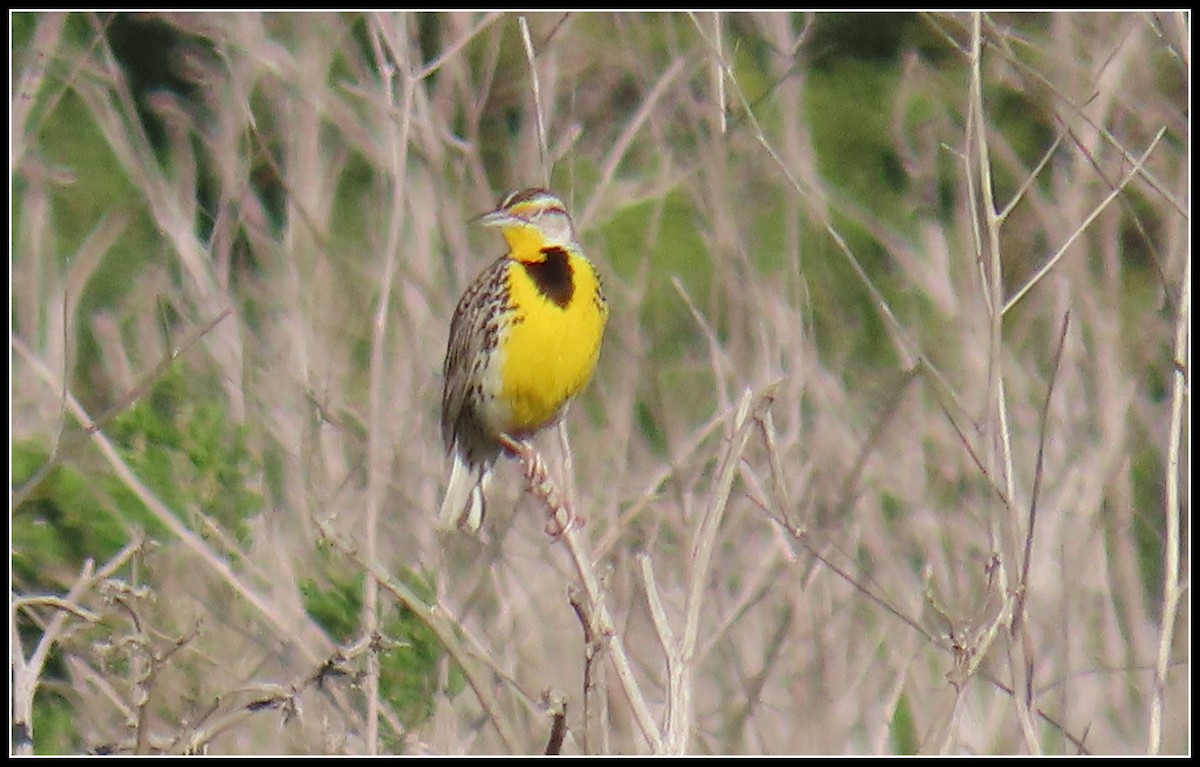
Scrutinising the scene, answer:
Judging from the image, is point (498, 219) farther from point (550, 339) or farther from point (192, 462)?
point (192, 462)

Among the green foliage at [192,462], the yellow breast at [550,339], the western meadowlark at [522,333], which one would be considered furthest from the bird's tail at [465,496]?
the green foliage at [192,462]

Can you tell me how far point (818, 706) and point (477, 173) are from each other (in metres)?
1.16

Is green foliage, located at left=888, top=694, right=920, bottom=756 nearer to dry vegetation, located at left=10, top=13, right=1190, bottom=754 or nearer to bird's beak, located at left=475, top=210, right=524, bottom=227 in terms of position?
dry vegetation, located at left=10, top=13, right=1190, bottom=754

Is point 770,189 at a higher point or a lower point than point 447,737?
higher

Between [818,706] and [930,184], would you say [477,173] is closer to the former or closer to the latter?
[818,706]

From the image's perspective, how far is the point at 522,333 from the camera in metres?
3.67

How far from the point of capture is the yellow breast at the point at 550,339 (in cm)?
362

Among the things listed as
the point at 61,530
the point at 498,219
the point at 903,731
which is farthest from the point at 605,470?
the point at 61,530

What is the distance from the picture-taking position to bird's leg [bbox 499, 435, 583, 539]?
116 inches

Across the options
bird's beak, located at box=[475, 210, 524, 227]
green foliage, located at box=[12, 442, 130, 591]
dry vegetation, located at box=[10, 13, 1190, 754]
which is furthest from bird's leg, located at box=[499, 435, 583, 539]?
green foliage, located at box=[12, 442, 130, 591]

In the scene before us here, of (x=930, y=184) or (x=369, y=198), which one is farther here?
(x=369, y=198)

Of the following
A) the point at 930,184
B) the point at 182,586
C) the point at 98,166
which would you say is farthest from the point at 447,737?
the point at 98,166

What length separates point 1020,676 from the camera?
7.01 feet

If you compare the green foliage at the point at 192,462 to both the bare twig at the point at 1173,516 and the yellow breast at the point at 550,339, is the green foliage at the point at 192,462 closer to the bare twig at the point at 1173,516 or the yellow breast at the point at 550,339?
the yellow breast at the point at 550,339
